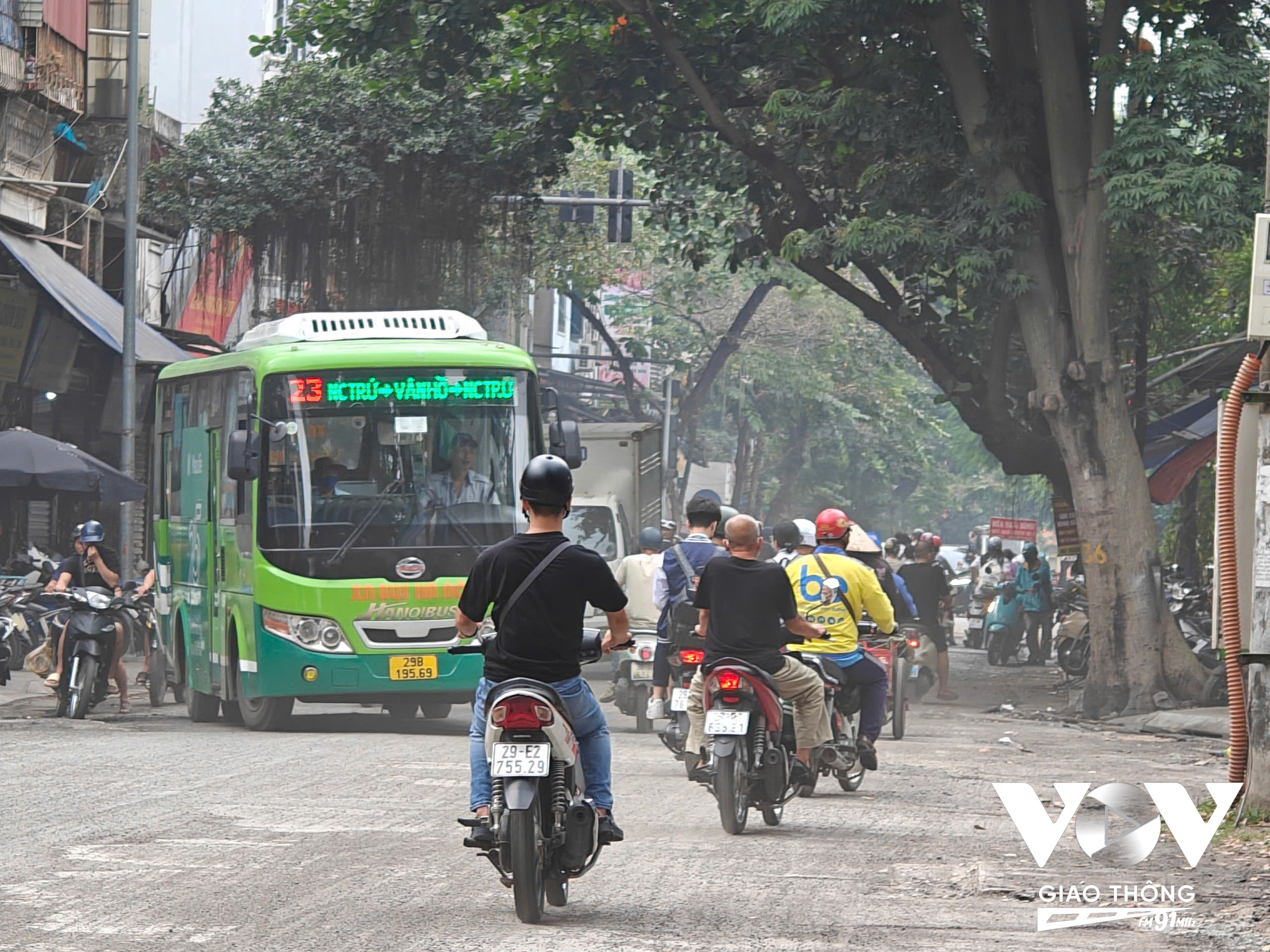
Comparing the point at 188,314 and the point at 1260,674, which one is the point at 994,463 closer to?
the point at 188,314

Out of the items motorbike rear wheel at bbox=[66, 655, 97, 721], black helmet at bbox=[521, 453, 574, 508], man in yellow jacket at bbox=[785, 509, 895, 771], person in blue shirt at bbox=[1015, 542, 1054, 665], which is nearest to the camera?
black helmet at bbox=[521, 453, 574, 508]

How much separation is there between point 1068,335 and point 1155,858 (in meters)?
11.9

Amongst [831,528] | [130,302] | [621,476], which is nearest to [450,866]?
[831,528]

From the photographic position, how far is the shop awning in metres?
22.1

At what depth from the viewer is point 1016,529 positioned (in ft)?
152

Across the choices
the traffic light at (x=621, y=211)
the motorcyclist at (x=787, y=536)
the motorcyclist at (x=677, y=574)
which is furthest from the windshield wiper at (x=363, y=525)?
the traffic light at (x=621, y=211)

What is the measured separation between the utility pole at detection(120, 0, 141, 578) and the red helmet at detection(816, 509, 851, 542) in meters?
13.6

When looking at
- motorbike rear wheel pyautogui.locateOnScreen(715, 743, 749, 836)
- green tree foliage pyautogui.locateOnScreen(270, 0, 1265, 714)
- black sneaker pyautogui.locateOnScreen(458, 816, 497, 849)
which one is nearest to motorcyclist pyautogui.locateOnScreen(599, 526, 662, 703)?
green tree foliage pyautogui.locateOnScreen(270, 0, 1265, 714)

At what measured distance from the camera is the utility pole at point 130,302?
22969 millimetres

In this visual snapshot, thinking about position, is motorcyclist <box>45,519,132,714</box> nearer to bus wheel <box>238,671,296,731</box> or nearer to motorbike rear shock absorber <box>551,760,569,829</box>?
bus wheel <box>238,671,296,731</box>

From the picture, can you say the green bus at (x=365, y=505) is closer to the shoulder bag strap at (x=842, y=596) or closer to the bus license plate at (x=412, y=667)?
the bus license plate at (x=412, y=667)

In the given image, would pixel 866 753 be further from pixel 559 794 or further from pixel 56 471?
pixel 56 471

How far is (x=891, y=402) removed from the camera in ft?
167

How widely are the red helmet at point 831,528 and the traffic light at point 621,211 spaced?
1723 centimetres
